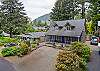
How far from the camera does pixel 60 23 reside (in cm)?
6406

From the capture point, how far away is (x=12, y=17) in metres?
71.2

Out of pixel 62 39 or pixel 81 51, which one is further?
pixel 62 39

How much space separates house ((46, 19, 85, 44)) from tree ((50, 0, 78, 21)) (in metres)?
17.0

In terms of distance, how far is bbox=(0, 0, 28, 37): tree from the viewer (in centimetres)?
7025

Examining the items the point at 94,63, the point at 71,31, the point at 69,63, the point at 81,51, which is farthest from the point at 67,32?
the point at 69,63

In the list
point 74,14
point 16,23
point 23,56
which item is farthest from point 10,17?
A: point 23,56

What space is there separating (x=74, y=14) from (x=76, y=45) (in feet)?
166

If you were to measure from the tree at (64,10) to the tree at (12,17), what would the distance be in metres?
13.9

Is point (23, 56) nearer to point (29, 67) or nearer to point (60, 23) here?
point (29, 67)

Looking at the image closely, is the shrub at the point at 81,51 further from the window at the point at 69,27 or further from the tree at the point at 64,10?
the tree at the point at 64,10

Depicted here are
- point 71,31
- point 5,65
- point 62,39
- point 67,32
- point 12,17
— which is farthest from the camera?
point 12,17

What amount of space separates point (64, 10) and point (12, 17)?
2131cm

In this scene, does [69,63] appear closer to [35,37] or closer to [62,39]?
[62,39]

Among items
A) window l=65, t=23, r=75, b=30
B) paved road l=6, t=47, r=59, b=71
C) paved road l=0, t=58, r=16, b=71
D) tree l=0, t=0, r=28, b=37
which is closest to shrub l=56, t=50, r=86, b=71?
paved road l=6, t=47, r=59, b=71
